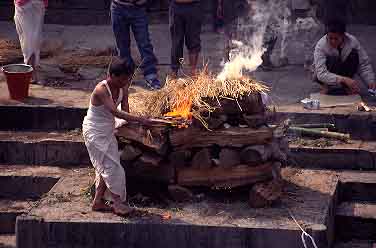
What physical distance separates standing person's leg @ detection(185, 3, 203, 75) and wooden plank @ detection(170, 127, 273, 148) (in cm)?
317

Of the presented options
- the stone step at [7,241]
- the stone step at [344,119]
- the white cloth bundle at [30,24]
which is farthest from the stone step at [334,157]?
the white cloth bundle at [30,24]

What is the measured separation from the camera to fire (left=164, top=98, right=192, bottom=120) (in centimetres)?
924

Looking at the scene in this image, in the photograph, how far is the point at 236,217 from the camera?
8984 millimetres

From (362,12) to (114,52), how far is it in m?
4.26

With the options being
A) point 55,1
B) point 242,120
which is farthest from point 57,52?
point 242,120

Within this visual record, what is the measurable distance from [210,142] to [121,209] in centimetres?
110

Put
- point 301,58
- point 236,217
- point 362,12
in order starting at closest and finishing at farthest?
point 236,217 < point 301,58 < point 362,12

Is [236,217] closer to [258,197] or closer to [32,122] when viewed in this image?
[258,197]

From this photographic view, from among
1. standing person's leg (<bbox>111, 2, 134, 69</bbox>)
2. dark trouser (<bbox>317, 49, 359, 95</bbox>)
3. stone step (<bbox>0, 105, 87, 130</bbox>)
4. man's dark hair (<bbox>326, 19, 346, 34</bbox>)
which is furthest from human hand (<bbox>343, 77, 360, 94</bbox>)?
stone step (<bbox>0, 105, 87, 130</bbox>)

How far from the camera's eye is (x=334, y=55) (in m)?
11.8

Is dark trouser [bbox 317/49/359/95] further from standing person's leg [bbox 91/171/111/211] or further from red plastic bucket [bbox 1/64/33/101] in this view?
standing person's leg [bbox 91/171/111/211]

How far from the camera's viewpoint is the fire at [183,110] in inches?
364

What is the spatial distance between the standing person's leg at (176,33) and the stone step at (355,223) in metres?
3.61

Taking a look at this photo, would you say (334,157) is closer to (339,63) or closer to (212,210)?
(339,63)
